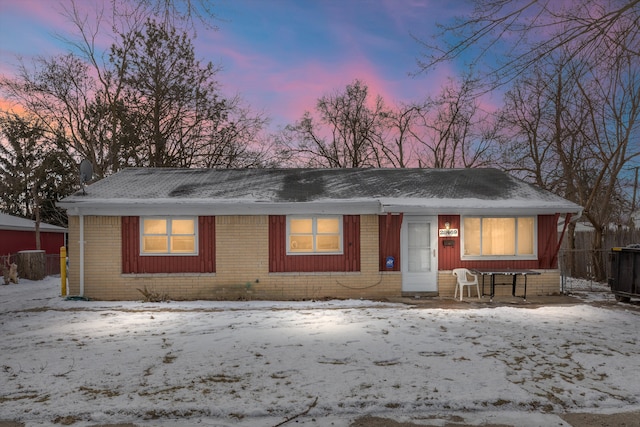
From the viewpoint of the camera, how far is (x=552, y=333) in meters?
7.59

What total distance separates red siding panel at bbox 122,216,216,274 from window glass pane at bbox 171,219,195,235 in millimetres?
261

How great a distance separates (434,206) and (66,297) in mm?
10389

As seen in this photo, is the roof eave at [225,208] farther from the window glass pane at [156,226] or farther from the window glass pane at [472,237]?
the window glass pane at [472,237]

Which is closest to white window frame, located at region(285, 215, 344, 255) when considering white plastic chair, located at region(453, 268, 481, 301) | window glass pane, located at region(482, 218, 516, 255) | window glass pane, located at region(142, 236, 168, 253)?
white plastic chair, located at region(453, 268, 481, 301)

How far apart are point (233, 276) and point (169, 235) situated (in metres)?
2.17

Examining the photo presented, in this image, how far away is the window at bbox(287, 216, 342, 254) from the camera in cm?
1198

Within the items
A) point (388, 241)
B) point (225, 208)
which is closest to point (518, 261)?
point (388, 241)

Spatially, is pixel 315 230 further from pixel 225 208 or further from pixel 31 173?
pixel 31 173

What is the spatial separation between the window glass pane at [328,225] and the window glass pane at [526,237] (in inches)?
214

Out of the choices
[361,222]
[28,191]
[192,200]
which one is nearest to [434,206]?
[361,222]

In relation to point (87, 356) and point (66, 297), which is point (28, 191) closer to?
point (66, 297)

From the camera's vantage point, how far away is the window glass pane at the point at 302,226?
12.0 meters

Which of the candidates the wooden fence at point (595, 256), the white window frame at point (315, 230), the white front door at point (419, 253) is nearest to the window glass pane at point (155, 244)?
the white window frame at point (315, 230)

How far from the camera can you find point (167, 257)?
1177 centimetres
